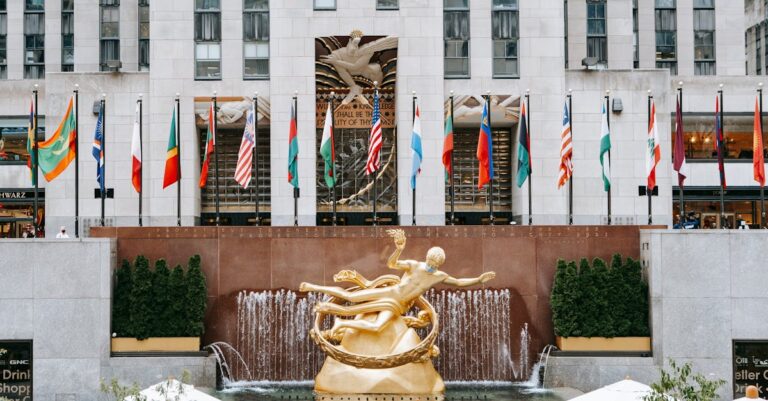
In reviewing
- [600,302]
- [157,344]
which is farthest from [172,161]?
[600,302]

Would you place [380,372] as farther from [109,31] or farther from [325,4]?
[109,31]

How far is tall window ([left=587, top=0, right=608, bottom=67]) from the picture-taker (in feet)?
177

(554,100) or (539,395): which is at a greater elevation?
(554,100)

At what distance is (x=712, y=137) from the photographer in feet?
158

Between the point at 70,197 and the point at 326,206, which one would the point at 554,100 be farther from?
the point at 70,197

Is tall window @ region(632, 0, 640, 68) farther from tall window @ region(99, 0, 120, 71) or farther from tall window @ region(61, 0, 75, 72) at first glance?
tall window @ region(61, 0, 75, 72)

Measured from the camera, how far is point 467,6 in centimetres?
4119

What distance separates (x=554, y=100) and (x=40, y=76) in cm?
3287

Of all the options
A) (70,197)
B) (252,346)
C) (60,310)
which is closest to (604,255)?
(252,346)

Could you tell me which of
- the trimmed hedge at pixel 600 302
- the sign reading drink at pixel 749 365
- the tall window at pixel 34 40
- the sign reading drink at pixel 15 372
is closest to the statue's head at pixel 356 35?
the trimmed hedge at pixel 600 302

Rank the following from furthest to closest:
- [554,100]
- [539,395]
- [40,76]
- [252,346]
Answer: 1. [40,76]
2. [554,100]
3. [252,346]
4. [539,395]

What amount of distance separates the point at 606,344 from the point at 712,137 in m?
25.3

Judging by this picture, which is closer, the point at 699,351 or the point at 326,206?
the point at 699,351

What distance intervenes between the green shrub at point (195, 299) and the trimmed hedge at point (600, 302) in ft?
32.5
